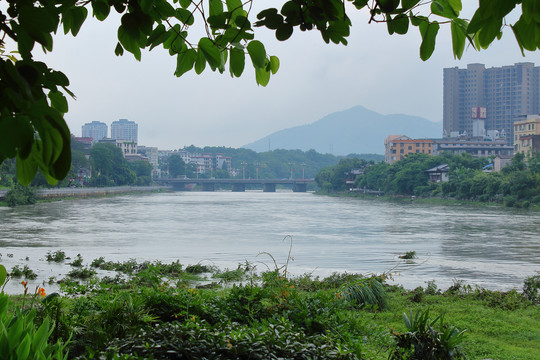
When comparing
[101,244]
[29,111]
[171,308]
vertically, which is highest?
[29,111]

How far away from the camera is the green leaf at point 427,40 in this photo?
→ 1.45 meters

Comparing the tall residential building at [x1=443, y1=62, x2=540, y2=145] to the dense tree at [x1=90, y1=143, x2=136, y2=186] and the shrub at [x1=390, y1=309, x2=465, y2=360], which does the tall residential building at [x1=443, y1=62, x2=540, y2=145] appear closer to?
the dense tree at [x1=90, y1=143, x2=136, y2=186]

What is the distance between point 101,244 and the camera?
56.6 ft

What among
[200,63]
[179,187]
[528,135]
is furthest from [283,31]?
[179,187]

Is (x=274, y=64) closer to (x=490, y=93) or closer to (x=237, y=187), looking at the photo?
(x=237, y=187)

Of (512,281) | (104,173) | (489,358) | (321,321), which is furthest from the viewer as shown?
(104,173)

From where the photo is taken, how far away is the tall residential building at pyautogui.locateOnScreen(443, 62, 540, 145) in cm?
12781

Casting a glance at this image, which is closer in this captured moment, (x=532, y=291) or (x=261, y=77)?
(x=261, y=77)

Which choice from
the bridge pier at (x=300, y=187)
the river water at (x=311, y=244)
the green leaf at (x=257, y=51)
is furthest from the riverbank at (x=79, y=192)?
the green leaf at (x=257, y=51)

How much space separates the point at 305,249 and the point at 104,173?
56190 millimetres

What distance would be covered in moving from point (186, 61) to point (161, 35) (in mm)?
113

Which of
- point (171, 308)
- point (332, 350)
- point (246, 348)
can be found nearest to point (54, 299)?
point (171, 308)

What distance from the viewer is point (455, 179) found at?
50031mm

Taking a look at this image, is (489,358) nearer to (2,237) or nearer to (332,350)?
(332,350)
